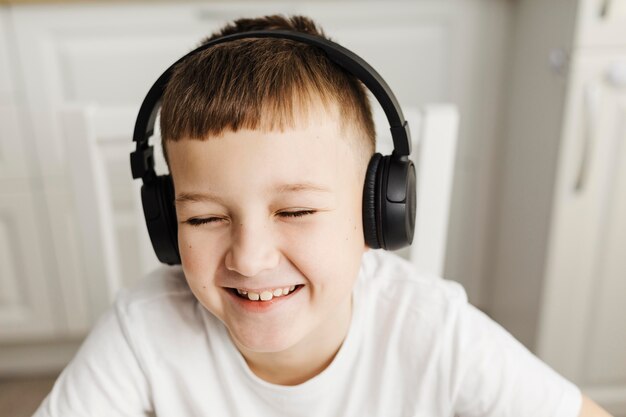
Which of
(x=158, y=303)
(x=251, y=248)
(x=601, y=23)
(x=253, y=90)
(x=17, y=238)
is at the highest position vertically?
(x=601, y=23)

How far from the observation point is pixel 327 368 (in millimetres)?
714

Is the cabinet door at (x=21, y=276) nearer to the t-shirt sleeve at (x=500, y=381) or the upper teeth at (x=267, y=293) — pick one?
the upper teeth at (x=267, y=293)

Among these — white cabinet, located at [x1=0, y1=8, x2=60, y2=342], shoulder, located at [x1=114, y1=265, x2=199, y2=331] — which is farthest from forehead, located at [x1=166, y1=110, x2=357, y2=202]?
white cabinet, located at [x1=0, y1=8, x2=60, y2=342]

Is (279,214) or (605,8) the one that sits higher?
(605,8)

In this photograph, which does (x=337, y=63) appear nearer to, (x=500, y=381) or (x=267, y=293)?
(x=267, y=293)

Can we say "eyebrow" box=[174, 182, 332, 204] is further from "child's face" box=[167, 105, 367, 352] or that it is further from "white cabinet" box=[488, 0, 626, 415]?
"white cabinet" box=[488, 0, 626, 415]

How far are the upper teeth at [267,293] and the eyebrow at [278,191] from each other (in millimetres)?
106

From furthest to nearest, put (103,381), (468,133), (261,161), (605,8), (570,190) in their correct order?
(468,133) → (570,190) → (605,8) → (103,381) → (261,161)

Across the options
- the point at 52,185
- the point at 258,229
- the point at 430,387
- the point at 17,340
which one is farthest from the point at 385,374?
the point at 17,340

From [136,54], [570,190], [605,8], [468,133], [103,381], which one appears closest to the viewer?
[103,381]

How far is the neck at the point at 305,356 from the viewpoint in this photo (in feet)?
2.36

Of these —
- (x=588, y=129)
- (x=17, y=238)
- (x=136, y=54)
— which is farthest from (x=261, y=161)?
(x=17, y=238)

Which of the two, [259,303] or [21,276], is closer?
[259,303]

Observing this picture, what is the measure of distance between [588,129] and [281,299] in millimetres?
864
